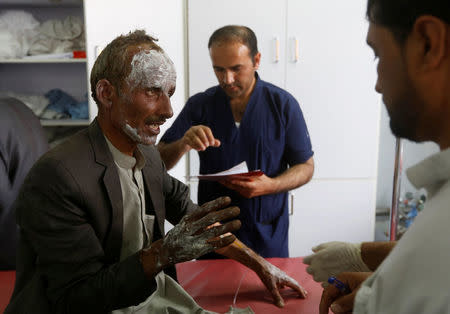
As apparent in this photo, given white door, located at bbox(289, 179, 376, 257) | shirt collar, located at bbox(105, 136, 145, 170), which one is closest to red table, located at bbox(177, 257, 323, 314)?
shirt collar, located at bbox(105, 136, 145, 170)

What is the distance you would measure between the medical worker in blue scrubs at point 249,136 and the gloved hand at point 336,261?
600mm

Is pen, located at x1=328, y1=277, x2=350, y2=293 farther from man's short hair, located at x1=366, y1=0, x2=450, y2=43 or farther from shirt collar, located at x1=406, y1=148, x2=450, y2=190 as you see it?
man's short hair, located at x1=366, y1=0, x2=450, y2=43

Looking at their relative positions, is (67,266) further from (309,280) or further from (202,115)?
(202,115)

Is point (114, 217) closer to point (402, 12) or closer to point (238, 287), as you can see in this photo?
point (238, 287)

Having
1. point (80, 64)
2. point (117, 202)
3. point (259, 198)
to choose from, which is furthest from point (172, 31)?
Result: point (117, 202)

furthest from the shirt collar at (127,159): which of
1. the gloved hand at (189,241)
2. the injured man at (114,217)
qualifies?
the gloved hand at (189,241)

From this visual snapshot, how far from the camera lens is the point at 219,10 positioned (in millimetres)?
2705

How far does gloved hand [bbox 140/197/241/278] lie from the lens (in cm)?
96

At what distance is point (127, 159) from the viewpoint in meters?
1.16

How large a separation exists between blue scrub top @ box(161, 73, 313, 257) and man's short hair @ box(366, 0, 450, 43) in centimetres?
122

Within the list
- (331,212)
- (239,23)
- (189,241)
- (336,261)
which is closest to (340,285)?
(336,261)

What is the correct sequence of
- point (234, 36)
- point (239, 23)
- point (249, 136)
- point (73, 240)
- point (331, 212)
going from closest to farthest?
point (73, 240), point (234, 36), point (249, 136), point (239, 23), point (331, 212)

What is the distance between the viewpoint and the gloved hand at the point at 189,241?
3.15ft

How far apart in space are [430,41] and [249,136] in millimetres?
1348
